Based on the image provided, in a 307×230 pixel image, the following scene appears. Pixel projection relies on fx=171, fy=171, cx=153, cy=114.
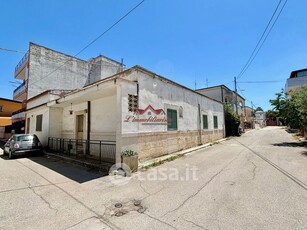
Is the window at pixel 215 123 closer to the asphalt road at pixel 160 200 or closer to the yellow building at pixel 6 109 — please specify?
the asphalt road at pixel 160 200

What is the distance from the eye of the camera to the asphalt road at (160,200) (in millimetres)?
3090

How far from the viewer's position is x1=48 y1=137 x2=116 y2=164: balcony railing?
8.26 m

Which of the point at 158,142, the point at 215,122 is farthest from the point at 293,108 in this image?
the point at 158,142

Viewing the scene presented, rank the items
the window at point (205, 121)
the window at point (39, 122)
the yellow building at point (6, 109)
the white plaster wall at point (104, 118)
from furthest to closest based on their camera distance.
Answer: the yellow building at point (6, 109) → the window at point (205, 121) → the window at point (39, 122) → the white plaster wall at point (104, 118)

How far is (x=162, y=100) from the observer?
31.4 ft

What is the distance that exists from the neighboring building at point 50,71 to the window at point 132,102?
13.3 meters

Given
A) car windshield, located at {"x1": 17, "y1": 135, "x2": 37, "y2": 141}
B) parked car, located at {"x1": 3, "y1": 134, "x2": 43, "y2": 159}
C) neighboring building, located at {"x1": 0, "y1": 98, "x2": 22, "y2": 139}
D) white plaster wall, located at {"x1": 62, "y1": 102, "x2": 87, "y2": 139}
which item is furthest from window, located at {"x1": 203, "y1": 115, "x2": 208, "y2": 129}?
neighboring building, located at {"x1": 0, "y1": 98, "x2": 22, "y2": 139}

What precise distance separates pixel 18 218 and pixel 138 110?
210 inches

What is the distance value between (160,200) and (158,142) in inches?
196

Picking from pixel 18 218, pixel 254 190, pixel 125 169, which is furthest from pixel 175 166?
pixel 18 218

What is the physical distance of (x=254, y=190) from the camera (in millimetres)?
4469

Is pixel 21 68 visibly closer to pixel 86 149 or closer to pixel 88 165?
pixel 86 149
